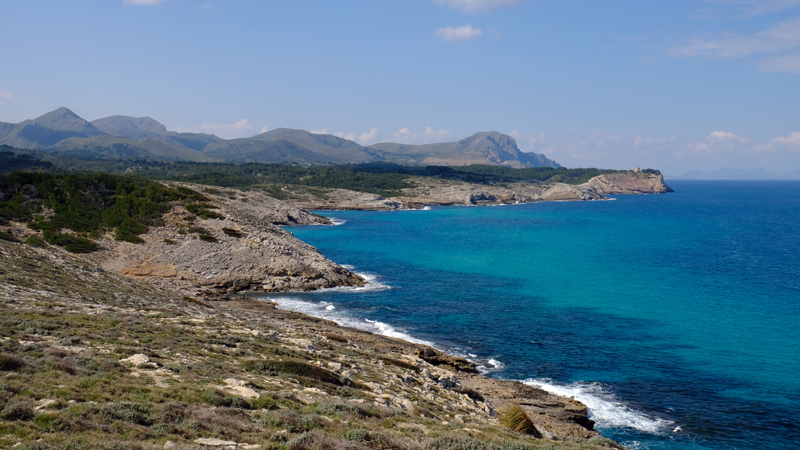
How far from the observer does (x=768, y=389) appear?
1256 inches

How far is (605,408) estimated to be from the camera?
95.6 ft

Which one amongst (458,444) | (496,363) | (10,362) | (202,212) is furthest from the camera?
(202,212)

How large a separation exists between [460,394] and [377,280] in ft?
125

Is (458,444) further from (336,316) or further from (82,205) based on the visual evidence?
(82,205)

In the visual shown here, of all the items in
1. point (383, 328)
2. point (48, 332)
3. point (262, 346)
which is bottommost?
point (383, 328)

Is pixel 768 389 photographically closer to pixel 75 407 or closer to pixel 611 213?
pixel 75 407

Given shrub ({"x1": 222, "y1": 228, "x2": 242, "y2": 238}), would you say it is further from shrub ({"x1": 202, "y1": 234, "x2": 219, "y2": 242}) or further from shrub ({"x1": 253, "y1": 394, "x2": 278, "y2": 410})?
shrub ({"x1": 253, "y1": 394, "x2": 278, "y2": 410})

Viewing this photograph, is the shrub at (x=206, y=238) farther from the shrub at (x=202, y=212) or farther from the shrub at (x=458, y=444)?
the shrub at (x=458, y=444)

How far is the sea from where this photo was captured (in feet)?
95.3

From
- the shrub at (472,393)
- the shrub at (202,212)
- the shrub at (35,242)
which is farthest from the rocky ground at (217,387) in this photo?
the shrub at (202,212)

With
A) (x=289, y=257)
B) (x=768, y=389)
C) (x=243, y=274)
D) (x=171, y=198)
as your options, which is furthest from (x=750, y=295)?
(x=171, y=198)

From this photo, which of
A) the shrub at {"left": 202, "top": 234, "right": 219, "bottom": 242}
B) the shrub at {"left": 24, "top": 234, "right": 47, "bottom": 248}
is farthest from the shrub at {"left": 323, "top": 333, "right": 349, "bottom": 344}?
the shrub at {"left": 24, "top": 234, "right": 47, "bottom": 248}

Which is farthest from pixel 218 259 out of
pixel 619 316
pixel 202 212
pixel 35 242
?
pixel 619 316

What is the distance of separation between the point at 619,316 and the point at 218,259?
44.0m
